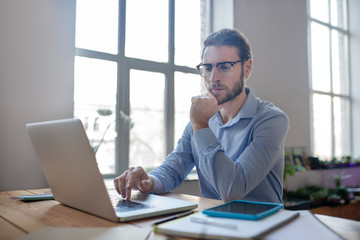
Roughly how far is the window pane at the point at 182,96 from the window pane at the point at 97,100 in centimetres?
74

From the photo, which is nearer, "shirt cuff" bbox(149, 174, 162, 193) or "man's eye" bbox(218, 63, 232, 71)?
"shirt cuff" bbox(149, 174, 162, 193)

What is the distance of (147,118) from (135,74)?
46 centimetres

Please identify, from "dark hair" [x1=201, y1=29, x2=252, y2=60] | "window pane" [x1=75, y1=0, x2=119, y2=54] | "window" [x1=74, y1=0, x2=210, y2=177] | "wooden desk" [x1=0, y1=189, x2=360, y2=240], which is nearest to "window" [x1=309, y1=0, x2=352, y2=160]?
"window" [x1=74, y1=0, x2=210, y2=177]

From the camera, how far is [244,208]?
776mm

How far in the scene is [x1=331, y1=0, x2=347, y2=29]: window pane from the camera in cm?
584

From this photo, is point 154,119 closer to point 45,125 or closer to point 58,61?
point 58,61

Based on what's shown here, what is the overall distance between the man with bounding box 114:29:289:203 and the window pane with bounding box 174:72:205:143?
1.72 metres

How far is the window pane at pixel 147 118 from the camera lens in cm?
305

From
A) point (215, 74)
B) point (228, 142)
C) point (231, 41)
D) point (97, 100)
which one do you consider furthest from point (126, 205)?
point (97, 100)

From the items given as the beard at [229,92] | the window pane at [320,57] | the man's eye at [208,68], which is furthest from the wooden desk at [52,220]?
the window pane at [320,57]

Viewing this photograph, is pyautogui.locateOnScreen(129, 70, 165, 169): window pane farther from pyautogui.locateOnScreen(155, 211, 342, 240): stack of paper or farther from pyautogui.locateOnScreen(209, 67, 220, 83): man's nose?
pyautogui.locateOnScreen(155, 211, 342, 240): stack of paper

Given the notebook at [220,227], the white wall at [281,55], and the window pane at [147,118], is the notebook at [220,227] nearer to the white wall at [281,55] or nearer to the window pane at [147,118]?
the window pane at [147,118]

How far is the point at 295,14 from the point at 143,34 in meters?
2.43

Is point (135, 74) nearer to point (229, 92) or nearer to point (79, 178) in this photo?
point (229, 92)
